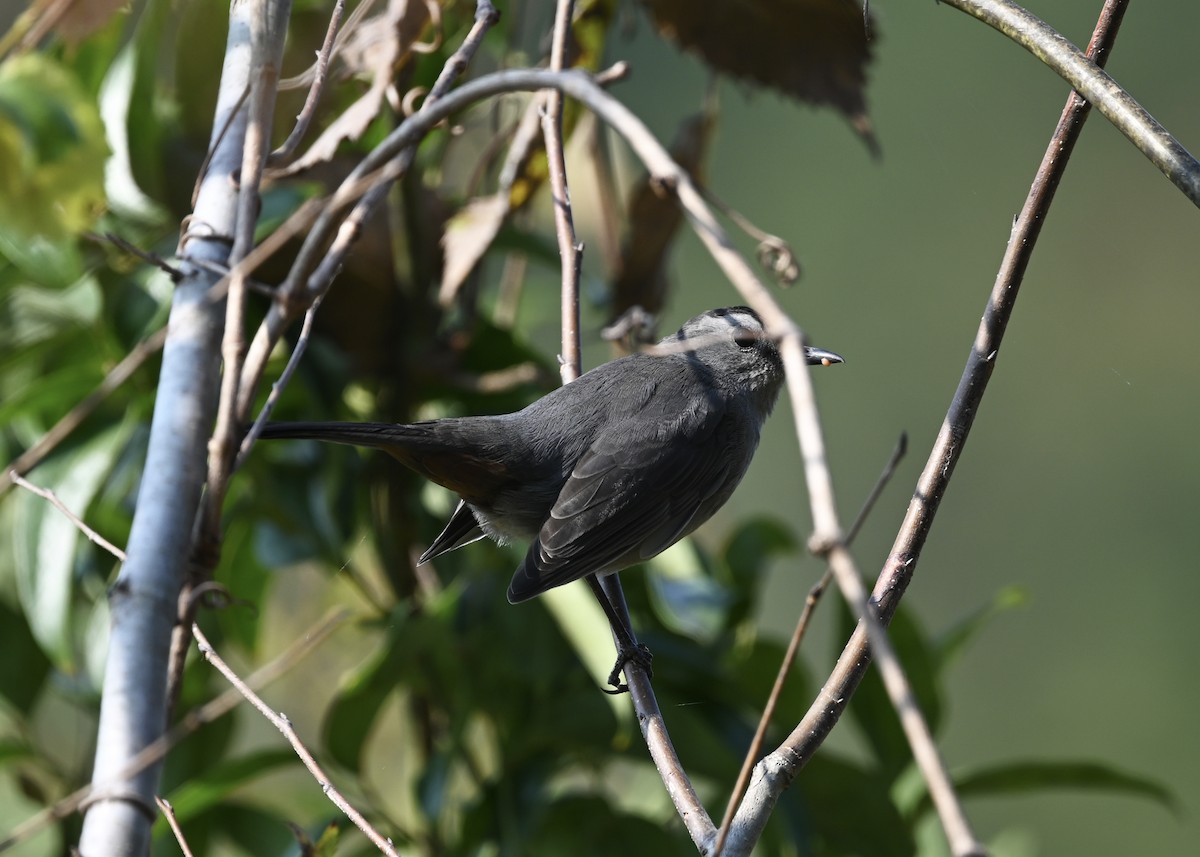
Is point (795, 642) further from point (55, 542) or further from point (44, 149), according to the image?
point (55, 542)

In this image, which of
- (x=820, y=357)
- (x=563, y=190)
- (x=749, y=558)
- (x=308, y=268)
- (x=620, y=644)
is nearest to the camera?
(x=308, y=268)

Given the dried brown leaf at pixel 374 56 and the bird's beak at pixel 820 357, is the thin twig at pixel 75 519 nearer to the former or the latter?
the dried brown leaf at pixel 374 56

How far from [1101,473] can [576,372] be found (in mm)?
6512

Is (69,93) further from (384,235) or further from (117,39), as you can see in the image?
(117,39)

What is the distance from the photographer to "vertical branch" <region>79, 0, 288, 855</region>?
0.81 m

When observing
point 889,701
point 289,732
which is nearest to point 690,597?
point 889,701

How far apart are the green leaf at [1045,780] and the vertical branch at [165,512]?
208 cm

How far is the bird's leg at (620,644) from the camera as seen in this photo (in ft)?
6.66

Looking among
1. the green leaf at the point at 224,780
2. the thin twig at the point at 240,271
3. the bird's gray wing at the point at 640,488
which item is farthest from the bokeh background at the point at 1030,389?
the thin twig at the point at 240,271

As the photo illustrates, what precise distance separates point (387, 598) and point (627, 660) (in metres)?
1.09

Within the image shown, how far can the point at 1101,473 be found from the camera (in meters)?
7.66

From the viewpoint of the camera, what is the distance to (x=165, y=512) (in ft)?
3.06

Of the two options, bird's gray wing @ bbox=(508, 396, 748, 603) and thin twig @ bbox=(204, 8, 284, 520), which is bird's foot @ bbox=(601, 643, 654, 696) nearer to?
bird's gray wing @ bbox=(508, 396, 748, 603)

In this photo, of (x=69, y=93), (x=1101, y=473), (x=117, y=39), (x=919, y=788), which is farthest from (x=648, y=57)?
(x=69, y=93)
